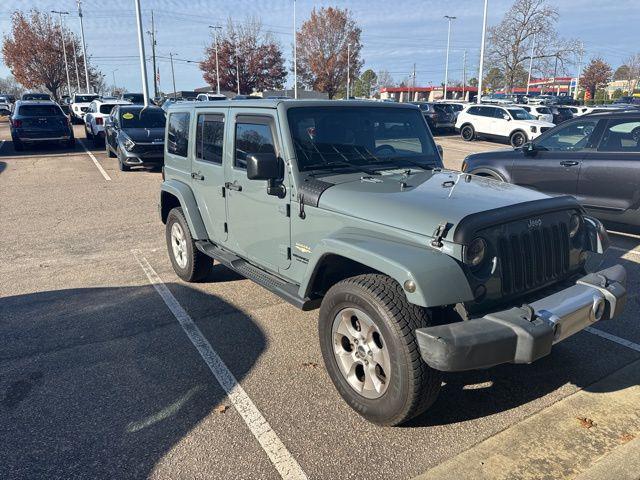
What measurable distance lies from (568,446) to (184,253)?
3.99 metres

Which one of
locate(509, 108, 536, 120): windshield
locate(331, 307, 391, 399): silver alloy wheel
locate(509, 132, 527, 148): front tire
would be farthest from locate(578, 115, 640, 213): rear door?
locate(509, 108, 536, 120): windshield

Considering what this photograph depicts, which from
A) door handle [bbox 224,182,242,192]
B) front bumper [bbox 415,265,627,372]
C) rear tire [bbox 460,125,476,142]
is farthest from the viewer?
rear tire [bbox 460,125,476,142]

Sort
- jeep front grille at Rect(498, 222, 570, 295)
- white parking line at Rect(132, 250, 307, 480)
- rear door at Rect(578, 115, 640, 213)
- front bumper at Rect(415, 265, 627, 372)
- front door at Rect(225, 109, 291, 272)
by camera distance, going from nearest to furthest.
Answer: front bumper at Rect(415, 265, 627, 372) < white parking line at Rect(132, 250, 307, 480) < jeep front grille at Rect(498, 222, 570, 295) < front door at Rect(225, 109, 291, 272) < rear door at Rect(578, 115, 640, 213)

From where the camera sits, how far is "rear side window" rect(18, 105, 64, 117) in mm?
17406

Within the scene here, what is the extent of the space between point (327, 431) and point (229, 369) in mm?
1010

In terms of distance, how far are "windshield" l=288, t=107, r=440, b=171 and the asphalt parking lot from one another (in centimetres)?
150

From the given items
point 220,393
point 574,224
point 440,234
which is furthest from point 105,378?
point 574,224

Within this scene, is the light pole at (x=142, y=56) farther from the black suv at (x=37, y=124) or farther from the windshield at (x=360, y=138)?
the windshield at (x=360, y=138)

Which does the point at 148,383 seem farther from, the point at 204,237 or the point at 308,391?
the point at 204,237

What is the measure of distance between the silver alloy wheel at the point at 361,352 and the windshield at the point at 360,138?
1.23 m

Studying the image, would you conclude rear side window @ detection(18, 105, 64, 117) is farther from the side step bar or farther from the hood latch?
the hood latch

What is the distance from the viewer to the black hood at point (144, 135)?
44.2 ft

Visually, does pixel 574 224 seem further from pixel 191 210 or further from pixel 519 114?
pixel 519 114

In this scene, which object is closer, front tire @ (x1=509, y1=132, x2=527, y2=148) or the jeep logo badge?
the jeep logo badge
